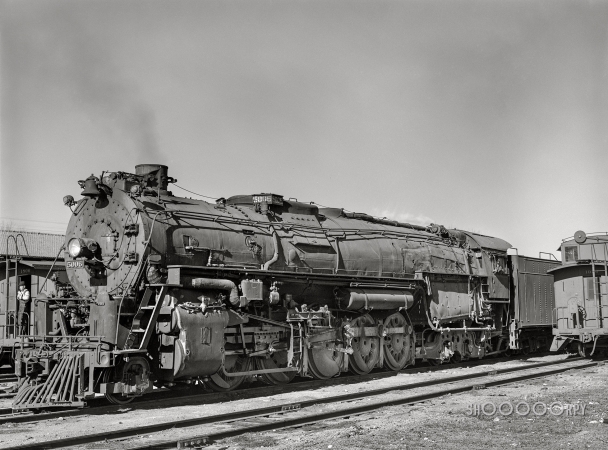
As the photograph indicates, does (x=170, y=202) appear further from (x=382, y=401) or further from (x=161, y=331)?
(x=382, y=401)

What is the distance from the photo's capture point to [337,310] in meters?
16.0

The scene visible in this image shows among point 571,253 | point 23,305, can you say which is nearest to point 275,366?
point 23,305

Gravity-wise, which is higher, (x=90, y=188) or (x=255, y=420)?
(x=90, y=188)

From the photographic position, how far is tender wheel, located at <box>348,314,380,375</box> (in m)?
16.3

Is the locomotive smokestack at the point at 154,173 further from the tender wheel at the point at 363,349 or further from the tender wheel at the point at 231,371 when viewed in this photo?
the tender wheel at the point at 363,349

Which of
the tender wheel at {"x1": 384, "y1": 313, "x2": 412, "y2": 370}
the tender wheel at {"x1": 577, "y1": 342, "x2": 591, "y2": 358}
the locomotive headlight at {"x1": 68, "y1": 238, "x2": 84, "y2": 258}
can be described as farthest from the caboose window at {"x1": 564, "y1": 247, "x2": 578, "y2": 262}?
the locomotive headlight at {"x1": 68, "y1": 238, "x2": 84, "y2": 258}

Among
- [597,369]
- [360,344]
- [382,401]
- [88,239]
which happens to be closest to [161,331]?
[88,239]

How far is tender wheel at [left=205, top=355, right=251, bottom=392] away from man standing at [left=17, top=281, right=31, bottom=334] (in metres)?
5.84

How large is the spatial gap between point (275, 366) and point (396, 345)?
4.24 m

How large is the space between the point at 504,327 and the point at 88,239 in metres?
13.8

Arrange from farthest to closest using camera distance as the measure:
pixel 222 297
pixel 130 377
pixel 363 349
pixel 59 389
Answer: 1. pixel 363 349
2. pixel 222 297
3. pixel 130 377
4. pixel 59 389

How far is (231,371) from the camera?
45.5 ft

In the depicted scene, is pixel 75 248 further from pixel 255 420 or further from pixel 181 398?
pixel 255 420

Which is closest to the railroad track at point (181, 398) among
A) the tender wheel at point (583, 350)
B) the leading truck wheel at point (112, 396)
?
the leading truck wheel at point (112, 396)
